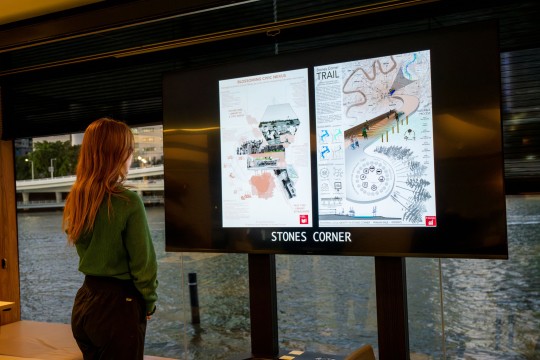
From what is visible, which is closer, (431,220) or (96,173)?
(96,173)

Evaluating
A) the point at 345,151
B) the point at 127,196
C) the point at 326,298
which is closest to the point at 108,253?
the point at 127,196

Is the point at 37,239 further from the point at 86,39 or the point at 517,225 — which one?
the point at 517,225

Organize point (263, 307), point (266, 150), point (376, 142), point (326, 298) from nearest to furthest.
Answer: point (376, 142)
point (266, 150)
point (263, 307)
point (326, 298)

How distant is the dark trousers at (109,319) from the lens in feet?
6.43

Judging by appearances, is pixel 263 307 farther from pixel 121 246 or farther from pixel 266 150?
pixel 121 246

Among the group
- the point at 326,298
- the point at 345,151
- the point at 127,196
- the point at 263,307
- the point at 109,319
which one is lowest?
the point at 326,298

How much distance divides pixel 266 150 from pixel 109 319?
4.29ft

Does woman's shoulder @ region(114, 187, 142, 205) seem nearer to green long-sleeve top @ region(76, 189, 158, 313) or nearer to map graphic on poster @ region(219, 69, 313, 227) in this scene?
green long-sleeve top @ region(76, 189, 158, 313)

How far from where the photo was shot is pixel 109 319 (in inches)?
77.4

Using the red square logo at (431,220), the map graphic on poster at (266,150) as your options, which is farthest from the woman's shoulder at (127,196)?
the red square logo at (431,220)

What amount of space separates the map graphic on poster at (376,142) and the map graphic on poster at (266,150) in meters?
0.11

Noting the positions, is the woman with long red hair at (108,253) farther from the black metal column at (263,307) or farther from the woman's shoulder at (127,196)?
the black metal column at (263,307)

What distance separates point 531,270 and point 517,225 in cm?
32

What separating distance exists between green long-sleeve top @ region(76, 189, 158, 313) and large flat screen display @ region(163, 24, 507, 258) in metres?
0.96
